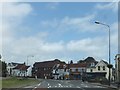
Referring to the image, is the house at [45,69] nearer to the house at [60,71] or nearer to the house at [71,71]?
the house at [60,71]

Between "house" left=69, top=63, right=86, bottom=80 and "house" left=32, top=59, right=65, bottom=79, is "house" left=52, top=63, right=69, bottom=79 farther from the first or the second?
"house" left=32, top=59, right=65, bottom=79

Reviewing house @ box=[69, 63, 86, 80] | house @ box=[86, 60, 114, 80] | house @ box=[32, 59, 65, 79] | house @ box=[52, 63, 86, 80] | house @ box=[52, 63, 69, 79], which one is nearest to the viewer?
house @ box=[86, 60, 114, 80]

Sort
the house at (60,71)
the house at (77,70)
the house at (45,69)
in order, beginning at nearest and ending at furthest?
1. the house at (77,70)
2. the house at (60,71)
3. the house at (45,69)

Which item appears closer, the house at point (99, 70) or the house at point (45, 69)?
the house at point (99, 70)

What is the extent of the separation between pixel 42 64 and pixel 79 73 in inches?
1686

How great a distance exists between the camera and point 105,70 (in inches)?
5017

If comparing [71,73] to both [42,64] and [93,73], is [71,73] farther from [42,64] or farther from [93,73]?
[42,64]

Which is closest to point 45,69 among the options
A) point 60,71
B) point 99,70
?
point 60,71

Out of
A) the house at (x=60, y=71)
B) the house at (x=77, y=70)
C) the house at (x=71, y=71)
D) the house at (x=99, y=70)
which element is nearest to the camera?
the house at (x=99, y=70)

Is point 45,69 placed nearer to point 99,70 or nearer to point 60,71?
point 60,71

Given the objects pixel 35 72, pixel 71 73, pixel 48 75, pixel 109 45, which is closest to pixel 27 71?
pixel 35 72

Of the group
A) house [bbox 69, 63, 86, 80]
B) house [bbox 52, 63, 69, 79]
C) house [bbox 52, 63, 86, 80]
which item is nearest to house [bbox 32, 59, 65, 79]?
house [bbox 52, 63, 69, 79]

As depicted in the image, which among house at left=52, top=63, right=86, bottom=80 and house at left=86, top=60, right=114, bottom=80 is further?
house at left=52, top=63, right=86, bottom=80

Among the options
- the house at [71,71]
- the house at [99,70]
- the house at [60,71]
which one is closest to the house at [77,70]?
the house at [71,71]
